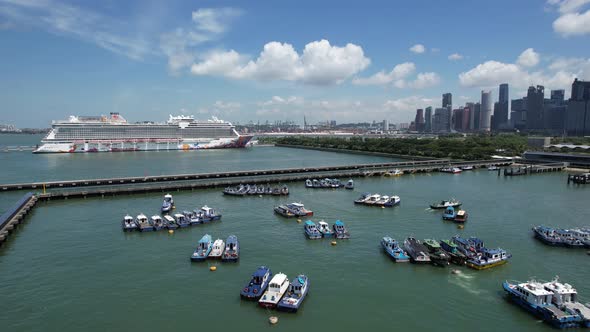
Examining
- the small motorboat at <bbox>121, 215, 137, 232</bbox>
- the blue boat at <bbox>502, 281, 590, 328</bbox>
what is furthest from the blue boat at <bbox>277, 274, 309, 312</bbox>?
the small motorboat at <bbox>121, 215, 137, 232</bbox>

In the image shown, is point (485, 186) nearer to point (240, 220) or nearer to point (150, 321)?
point (240, 220)

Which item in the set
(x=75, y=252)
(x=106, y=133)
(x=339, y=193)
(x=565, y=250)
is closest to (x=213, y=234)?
(x=75, y=252)

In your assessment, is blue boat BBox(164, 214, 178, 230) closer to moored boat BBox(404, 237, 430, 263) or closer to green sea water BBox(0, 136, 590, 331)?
green sea water BBox(0, 136, 590, 331)

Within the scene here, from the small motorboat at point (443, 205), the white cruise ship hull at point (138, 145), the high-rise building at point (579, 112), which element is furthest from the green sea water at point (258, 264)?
the high-rise building at point (579, 112)

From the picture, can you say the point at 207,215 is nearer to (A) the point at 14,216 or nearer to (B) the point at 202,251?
(B) the point at 202,251

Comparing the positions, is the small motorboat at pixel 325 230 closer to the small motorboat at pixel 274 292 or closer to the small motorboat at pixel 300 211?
the small motorboat at pixel 300 211

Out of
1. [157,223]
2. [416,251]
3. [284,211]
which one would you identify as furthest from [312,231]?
[157,223]
